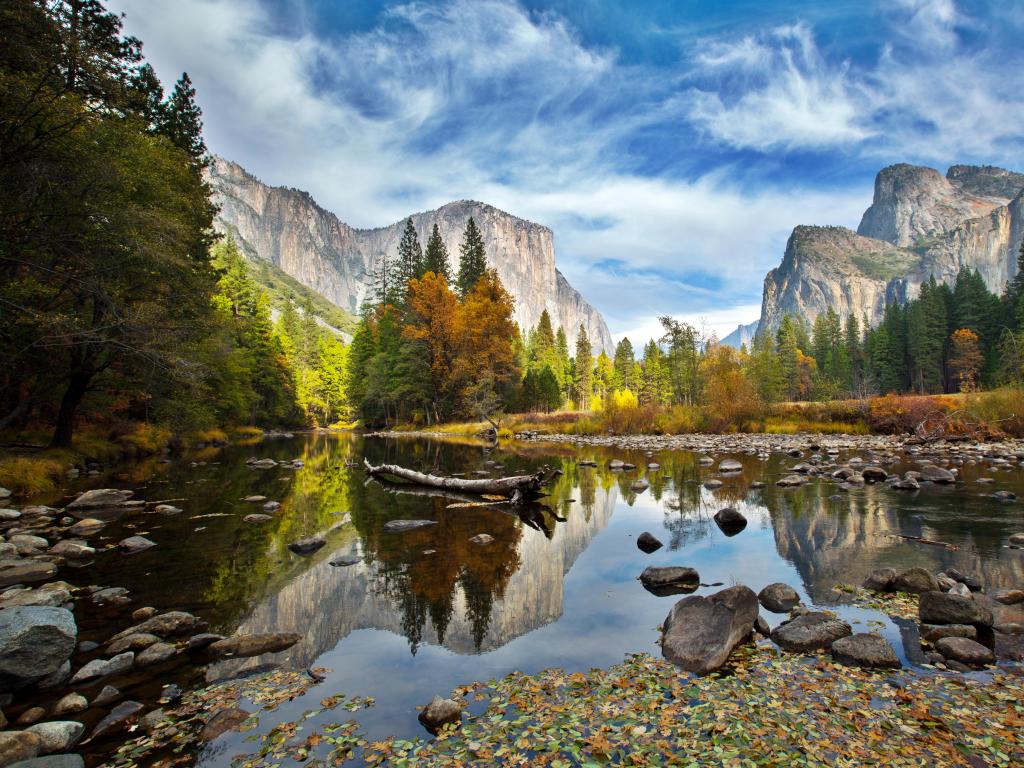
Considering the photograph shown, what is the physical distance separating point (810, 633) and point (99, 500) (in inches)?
661

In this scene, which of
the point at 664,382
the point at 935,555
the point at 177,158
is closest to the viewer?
the point at 935,555

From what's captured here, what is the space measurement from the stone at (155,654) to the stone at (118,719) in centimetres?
82

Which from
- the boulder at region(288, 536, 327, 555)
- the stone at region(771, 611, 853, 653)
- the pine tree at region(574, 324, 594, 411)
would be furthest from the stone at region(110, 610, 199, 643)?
the pine tree at region(574, 324, 594, 411)

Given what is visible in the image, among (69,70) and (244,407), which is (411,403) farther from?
(69,70)

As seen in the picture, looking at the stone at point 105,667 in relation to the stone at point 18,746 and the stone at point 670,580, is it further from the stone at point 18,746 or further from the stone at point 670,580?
the stone at point 670,580

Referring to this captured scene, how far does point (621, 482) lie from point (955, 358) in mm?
80910

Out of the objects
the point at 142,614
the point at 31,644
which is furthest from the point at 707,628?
the point at 142,614

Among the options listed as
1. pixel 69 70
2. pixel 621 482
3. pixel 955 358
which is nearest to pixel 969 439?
pixel 621 482

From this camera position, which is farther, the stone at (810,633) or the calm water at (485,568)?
the calm water at (485,568)

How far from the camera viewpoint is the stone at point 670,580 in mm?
7387

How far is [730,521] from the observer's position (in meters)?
10.8

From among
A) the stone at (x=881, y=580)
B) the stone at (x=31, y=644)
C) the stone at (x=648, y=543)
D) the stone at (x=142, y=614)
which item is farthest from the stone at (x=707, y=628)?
the stone at (x=142, y=614)

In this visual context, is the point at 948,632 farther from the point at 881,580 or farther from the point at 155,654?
the point at 155,654

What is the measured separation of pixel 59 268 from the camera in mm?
14969
